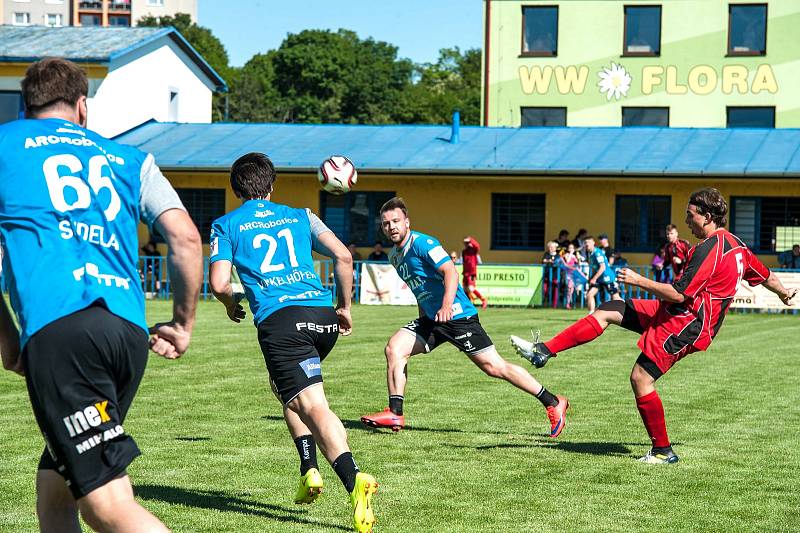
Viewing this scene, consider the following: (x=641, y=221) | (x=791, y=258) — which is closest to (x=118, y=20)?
(x=641, y=221)

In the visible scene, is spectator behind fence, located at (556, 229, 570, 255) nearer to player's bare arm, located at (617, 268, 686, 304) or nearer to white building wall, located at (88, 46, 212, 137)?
white building wall, located at (88, 46, 212, 137)

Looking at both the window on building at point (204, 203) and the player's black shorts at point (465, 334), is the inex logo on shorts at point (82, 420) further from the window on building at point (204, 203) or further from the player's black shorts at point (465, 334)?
the window on building at point (204, 203)

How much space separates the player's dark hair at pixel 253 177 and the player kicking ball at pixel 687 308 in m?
2.81

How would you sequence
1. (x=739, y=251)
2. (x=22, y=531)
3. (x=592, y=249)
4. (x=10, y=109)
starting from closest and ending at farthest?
(x=22, y=531) < (x=739, y=251) < (x=592, y=249) < (x=10, y=109)

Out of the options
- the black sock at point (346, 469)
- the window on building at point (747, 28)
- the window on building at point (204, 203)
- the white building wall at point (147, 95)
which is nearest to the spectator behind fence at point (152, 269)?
the window on building at point (204, 203)

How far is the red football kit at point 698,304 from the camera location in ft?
26.2

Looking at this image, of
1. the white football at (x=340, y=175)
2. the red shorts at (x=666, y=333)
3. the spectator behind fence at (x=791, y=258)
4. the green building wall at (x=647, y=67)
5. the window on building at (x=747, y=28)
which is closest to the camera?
the red shorts at (x=666, y=333)

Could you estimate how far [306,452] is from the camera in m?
6.67

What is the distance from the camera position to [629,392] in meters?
12.2

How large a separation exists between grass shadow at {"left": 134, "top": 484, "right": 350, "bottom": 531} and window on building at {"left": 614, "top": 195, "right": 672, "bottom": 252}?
1011 inches

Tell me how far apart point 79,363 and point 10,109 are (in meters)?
33.8

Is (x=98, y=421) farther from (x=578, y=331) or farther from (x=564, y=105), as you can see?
(x=564, y=105)

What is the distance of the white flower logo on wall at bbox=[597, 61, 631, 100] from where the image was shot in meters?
38.6

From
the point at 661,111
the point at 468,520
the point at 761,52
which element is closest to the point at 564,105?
the point at 661,111
